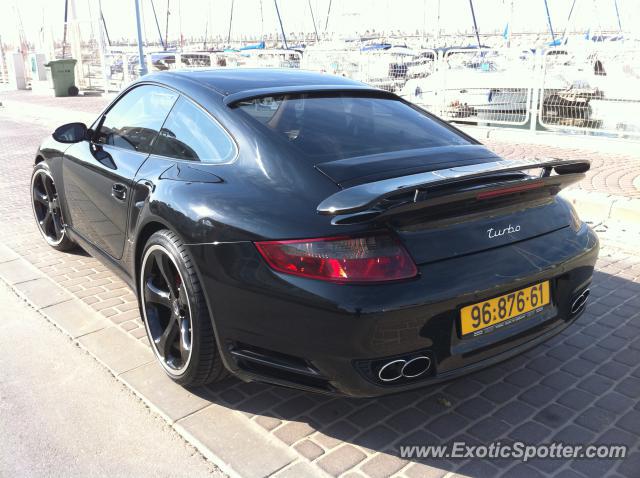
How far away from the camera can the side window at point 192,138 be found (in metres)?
2.93

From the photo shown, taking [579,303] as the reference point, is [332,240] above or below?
above

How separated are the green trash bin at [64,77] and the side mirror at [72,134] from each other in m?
19.2

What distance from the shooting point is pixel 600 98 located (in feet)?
34.3

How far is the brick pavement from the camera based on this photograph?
2.51 m

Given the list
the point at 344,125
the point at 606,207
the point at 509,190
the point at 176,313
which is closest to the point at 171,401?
the point at 176,313

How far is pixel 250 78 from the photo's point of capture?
348cm

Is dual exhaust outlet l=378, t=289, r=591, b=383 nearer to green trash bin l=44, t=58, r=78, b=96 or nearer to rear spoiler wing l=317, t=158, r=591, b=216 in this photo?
rear spoiler wing l=317, t=158, r=591, b=216

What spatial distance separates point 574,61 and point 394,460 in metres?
9.80

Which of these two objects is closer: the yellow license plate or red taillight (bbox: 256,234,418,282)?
red taillight (bbox: 256,234,418,282)

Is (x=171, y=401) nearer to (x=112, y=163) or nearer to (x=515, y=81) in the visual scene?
(x=112, y=163)

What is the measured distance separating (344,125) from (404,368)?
4.51 feet

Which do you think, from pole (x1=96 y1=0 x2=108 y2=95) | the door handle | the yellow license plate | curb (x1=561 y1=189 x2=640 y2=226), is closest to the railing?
curb (x1=561 y1=189 x2=640 y2=226)

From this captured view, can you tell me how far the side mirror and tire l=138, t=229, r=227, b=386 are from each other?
4.64ft

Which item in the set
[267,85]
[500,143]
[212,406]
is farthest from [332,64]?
[212,406]
